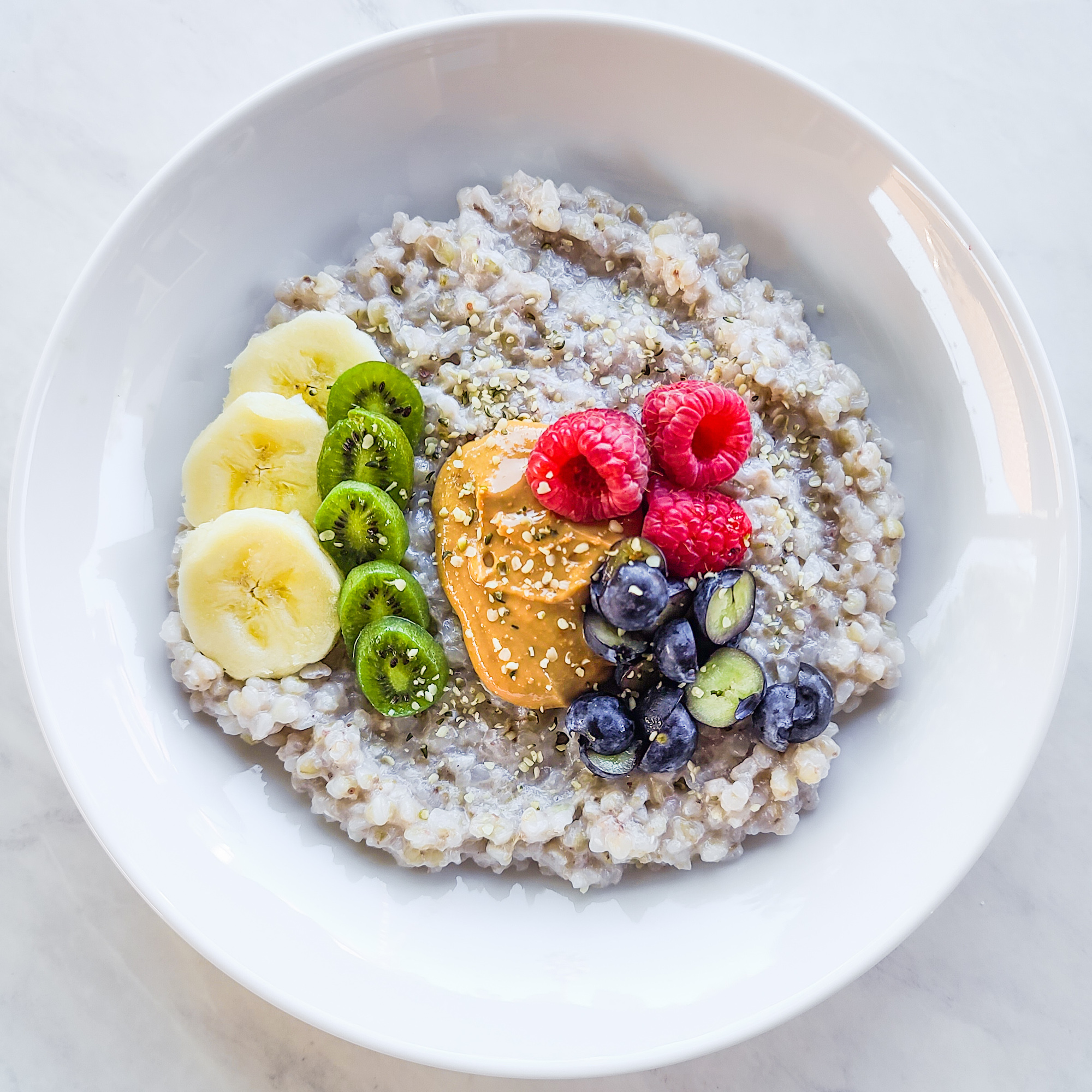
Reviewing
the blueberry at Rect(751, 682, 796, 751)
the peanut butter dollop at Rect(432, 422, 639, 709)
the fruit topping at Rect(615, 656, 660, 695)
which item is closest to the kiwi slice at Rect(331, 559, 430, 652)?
the peanut butter dollop at Rect(432, 422, 639, 709)

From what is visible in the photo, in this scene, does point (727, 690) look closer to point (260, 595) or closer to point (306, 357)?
point (260, 595)

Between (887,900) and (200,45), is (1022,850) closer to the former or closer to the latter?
(887,900)

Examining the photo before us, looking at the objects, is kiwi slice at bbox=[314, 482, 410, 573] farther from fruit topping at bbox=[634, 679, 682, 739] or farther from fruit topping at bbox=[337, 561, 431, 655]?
fruit topping at bbox=[634, 679, 682, 739]

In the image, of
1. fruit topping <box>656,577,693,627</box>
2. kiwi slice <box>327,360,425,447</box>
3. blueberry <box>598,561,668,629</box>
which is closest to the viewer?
blueberry <box>598,561,668,629</box>

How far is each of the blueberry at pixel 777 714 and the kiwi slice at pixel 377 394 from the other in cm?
96

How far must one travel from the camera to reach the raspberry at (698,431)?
177 cm

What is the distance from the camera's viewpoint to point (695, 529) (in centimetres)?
177

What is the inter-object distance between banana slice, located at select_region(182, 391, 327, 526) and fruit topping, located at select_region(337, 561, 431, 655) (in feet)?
0.79

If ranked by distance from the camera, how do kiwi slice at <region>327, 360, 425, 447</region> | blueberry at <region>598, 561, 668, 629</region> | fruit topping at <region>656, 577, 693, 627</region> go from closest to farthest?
1. blueberry at <region>598, 561, 668, 629</region>
2. fruit topping at <region>656, 577, 693, 627</region>
3. kiwi slice at <region>327, 360, 425, 447</region>

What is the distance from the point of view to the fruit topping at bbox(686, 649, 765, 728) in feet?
5.88

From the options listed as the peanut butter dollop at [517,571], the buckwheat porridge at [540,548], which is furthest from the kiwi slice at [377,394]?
the peanut butter dollop at [517,571]

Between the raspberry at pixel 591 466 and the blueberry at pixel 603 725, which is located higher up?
the raspberry at pixel 591 466

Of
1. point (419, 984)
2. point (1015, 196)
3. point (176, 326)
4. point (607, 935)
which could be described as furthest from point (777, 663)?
point (176, 326)

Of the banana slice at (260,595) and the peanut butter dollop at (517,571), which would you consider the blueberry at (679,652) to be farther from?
the banana slice at (260,595)
